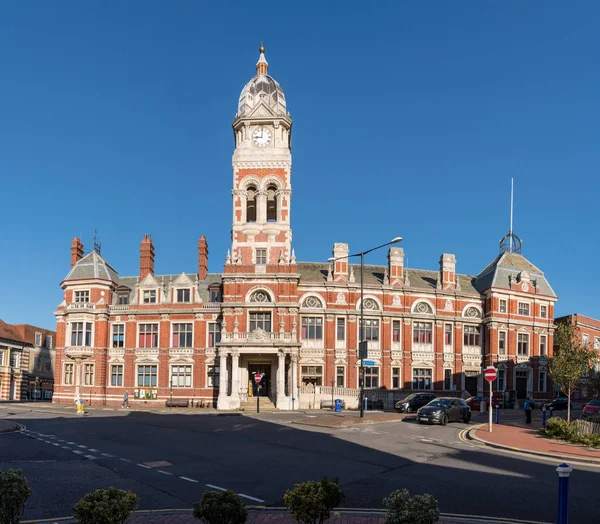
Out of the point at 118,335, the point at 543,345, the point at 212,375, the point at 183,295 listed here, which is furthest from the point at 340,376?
the point at 543,345

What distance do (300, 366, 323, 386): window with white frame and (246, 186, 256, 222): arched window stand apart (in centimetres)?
1490

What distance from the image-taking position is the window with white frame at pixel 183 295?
5853 centimetres

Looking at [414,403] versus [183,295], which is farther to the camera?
[183,295]

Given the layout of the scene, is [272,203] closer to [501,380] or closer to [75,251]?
[75,251]

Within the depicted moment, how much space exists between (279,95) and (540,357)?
37525 mm

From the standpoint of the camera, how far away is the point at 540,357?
63.0 metres

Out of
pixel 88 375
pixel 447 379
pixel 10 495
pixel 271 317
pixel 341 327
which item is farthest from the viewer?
pixel 447 379

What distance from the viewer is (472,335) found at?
2432 inches

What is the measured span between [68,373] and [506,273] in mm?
44935

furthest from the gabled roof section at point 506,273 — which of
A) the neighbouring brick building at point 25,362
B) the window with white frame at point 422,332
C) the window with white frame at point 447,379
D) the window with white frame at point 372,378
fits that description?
the neighbouring brick building at point 25,362

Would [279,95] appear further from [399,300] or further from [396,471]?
[396,471]

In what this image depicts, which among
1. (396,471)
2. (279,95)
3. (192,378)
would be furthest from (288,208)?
(396,471)

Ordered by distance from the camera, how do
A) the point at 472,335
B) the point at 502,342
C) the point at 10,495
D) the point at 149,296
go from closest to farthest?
the point at 10,495 → the point at 149,296 → the point at 502,342 → the point at 472,335

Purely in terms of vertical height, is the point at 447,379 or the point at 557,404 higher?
the point at 447,379
